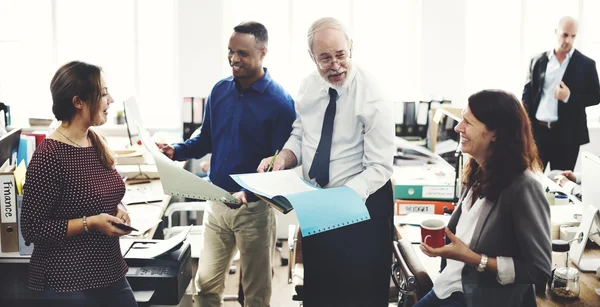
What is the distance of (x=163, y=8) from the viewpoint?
5723 millimetres

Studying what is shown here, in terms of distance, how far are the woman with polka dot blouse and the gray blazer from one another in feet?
4.02

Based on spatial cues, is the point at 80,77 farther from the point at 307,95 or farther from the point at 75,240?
the point at 307,95

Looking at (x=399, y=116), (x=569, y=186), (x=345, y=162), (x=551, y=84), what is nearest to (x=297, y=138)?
(x=345, y=162)

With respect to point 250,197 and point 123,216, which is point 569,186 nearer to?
point 250,197

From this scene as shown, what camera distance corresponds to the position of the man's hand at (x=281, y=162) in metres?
2.70

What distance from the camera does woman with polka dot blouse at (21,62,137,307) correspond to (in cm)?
216

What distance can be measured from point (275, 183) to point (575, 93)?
333cm

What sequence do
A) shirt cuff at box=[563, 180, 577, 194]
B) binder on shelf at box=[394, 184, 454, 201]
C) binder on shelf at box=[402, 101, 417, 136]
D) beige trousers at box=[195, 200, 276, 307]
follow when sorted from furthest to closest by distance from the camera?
binder on shelf at box=[402, 101, 417, 136] < binder on shelf at box=[394, 184, 454, 201] < shirt cuff at box=[563, 180, 577, 194] < beige trousers at box=[195, 200, 276, 307]

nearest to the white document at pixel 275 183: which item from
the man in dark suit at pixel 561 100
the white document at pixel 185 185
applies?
the white document at pixel 185 185

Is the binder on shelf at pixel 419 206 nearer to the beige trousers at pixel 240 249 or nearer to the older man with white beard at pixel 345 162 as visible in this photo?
the beige trousers at pixel 240 249

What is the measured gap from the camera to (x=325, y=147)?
2619 mm

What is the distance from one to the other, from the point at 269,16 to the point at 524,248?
3972mm

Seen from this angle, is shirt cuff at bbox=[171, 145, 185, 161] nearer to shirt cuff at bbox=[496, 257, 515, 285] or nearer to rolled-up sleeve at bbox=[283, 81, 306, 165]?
rolled-up sleeve at bbox=[283, 81, 306, 165]

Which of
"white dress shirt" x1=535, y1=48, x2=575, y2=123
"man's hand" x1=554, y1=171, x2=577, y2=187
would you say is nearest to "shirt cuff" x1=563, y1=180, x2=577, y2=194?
"man's hand" x1=554, y1=171, x2=577, y2=187
